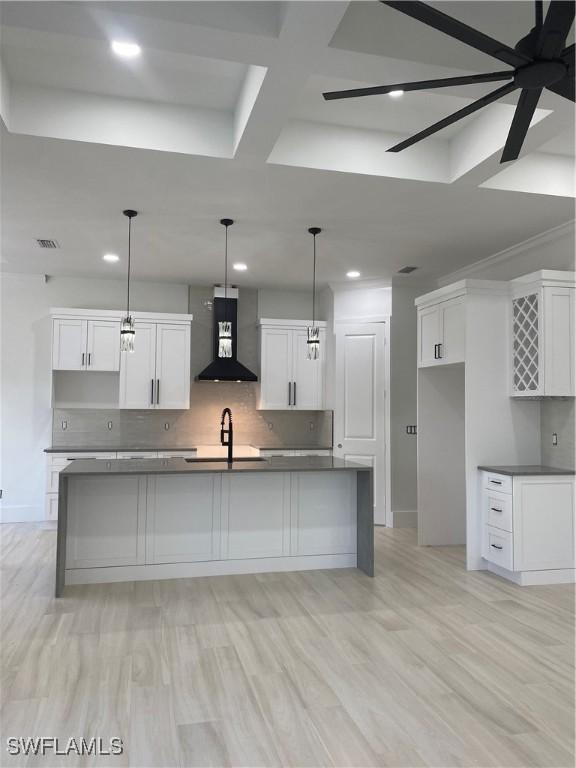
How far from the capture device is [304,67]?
8.87ft

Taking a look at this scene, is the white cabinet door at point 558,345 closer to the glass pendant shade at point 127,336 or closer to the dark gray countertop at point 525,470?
the dark gray countertop at point 525,470

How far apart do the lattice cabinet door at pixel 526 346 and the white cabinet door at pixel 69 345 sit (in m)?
4.62

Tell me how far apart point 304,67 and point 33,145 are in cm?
179

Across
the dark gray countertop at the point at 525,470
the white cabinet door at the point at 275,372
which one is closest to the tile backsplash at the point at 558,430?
the dark gray countertop at the point at 525,470

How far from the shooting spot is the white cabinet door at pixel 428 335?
215 inches

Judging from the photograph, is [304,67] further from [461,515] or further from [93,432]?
[93,432]

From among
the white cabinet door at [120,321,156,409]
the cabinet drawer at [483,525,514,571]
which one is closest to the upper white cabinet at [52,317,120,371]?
the white cabinet door at [120,321,156,409]

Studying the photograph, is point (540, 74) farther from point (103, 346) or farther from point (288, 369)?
point (103, 346)

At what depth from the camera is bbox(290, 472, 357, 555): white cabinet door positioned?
4.79 m

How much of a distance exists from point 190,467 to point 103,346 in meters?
2.90

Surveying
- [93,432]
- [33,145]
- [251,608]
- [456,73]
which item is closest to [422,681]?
A: [251,608]

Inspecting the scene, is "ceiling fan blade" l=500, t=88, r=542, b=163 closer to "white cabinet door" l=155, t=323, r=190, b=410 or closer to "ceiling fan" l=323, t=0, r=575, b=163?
"ceiling fan" l=323, t=0, r=575, b=163

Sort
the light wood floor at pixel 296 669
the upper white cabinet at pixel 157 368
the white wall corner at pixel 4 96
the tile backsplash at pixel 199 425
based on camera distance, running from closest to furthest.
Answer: the light wood floor at pixel 296 669
the white wall corner at pixel 4 96
the upper white cabinet at pixel 157 368
the tile backsplash at pixel 199 425

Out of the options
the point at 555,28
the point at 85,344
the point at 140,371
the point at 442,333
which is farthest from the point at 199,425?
the point at 555,28
